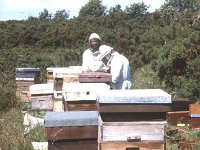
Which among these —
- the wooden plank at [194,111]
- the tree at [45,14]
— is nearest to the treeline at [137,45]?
the wooden plank at [194,111]

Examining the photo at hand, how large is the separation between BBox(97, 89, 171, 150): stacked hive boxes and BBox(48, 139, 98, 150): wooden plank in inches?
20.6

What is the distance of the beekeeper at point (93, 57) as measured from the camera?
6835 millimetres

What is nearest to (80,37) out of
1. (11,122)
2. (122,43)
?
(122,43)

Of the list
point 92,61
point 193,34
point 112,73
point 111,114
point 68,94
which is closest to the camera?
point 111,114

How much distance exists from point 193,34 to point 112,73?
4.59 m

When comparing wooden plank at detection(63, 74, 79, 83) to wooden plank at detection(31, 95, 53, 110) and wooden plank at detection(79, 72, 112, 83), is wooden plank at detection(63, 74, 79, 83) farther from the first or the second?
wooden plank at detection(31, 95, 53, 110)

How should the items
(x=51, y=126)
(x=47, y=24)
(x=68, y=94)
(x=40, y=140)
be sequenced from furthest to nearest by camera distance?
(x=47, y=24) → (x=40, y=140) → (x=68, y=94) → (x=51, y=126)

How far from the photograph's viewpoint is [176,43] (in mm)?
10625

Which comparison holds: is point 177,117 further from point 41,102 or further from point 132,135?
point 132,135

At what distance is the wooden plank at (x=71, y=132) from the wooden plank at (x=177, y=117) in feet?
14.3

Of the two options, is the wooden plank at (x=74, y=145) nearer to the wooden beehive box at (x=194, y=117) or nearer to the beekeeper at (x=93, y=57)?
the beekeeper at (x=93, y=57)

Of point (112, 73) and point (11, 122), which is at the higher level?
point (112, 73)

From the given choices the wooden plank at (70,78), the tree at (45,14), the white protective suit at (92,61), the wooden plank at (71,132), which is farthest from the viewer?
the tree at (45,14)

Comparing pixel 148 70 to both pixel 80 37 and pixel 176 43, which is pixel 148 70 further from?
pixel 80 37
